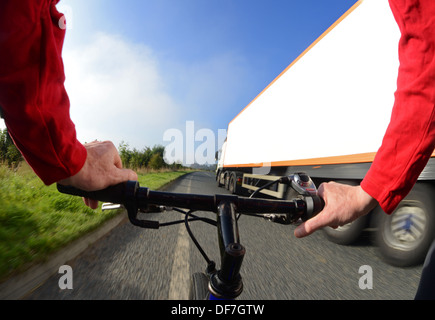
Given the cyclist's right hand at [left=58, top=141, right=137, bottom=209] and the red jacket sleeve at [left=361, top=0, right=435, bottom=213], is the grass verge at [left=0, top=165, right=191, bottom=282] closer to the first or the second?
the cyclist's right hand at [left=58, top=141, right=137, bottom=209]

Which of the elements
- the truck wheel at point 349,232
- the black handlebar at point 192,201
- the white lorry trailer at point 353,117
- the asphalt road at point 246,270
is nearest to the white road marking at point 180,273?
the asphalt road at point 246,270

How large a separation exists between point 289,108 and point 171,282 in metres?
5.13

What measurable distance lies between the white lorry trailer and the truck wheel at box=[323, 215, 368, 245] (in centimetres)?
1

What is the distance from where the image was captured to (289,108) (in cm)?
575

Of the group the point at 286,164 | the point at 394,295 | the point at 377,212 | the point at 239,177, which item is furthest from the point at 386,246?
the point at 239,177

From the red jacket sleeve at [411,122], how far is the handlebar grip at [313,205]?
19cm

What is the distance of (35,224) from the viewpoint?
116 inches

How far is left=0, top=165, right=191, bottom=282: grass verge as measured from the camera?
209cm

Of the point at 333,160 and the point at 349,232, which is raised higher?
the point at 333,160

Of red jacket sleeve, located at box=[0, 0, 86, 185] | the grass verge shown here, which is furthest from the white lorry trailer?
the grass verge

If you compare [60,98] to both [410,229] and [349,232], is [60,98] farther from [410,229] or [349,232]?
[349,232]

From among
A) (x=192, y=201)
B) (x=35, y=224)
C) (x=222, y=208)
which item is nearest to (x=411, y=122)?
(x=222, y=208)

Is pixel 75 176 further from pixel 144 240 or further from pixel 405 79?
pixel 144 240

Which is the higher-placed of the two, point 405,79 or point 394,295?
point 405,79
